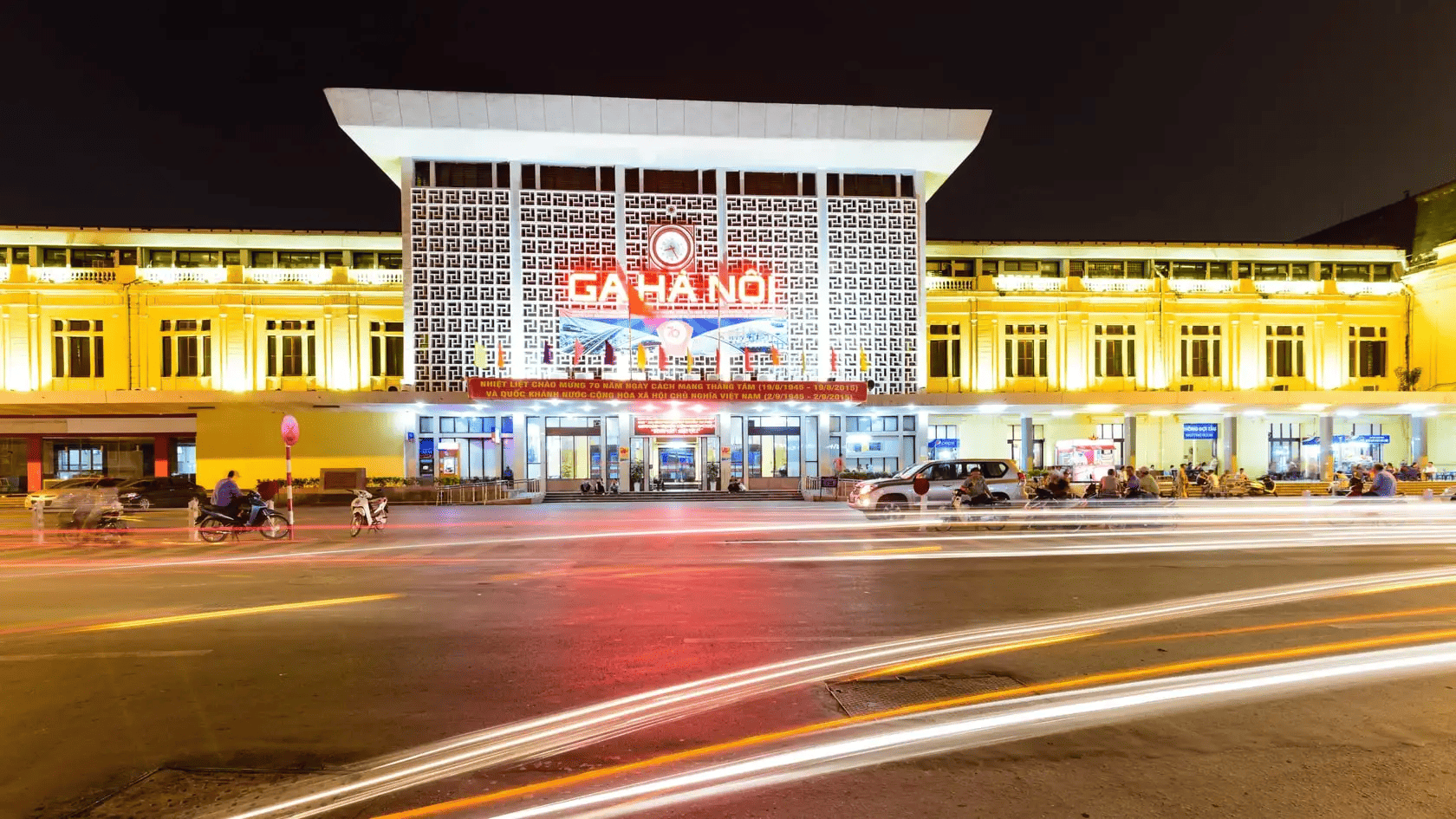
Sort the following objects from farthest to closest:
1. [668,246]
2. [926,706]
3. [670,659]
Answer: [668,246]
[670,659]
[926,706]

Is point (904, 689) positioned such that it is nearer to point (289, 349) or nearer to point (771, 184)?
point (771, 184)

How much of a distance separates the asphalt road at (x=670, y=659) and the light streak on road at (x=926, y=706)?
0.25ft

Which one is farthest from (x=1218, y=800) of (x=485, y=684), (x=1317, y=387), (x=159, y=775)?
(x=1317, y=387)

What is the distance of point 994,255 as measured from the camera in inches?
1446

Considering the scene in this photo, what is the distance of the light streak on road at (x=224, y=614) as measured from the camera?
8.92 m

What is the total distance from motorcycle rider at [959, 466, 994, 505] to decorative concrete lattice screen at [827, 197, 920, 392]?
13.4 metres

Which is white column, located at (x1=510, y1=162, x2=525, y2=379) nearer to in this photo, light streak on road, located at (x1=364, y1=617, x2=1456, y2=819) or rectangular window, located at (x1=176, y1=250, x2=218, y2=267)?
rectangular window, located at (x1=176, y1=250, x2=218, y2=267)

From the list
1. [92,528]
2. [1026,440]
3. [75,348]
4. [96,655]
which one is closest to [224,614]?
[96,655]

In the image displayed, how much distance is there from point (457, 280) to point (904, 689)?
2932cm

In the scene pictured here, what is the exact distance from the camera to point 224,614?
9570 mm

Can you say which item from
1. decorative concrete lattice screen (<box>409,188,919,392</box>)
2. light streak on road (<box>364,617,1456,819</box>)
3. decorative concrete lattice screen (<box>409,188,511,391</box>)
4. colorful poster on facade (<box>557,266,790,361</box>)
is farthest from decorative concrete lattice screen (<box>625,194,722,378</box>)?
light streak on road (<box>364,617,1456,819</box>)

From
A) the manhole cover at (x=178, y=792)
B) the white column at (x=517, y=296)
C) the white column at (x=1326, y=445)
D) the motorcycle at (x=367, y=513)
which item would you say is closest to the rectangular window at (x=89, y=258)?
the white column at (x=517, y=296)

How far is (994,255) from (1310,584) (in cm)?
2762

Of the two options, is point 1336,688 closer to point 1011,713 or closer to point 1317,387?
point 1011,713
